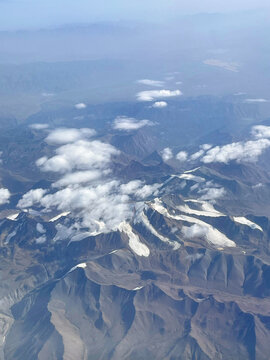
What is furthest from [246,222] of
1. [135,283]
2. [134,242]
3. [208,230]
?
[135,283]

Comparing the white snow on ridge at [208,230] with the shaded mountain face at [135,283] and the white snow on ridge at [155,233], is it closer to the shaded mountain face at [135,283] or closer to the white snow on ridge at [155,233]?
the shaded mountain face at [135,283]

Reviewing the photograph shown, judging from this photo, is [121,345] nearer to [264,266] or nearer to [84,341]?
[84,341]

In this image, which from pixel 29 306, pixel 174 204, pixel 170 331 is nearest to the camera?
pixel 170 331

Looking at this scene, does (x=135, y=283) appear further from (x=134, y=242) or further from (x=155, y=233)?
(x=155, y=233)

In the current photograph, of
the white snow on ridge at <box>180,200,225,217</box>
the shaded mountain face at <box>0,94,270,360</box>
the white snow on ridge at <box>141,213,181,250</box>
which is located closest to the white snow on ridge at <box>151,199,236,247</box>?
the shaded mountain face at <box>0,94,270,360</box>

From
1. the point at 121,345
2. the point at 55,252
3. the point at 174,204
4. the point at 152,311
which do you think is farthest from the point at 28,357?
the point at 174,204
